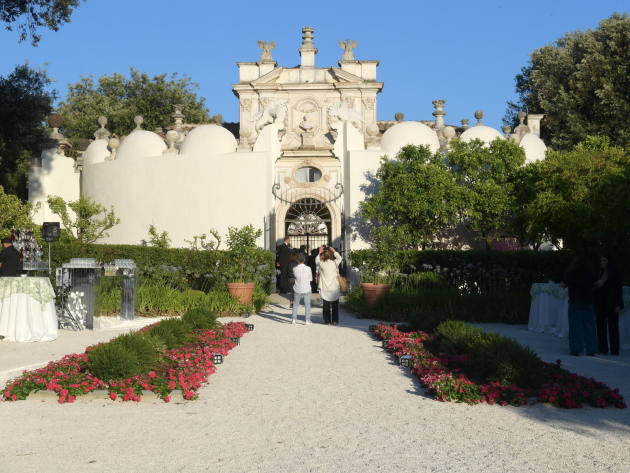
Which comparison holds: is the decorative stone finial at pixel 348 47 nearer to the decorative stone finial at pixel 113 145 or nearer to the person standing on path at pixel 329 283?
the decorative stone finial at pixel 113 145

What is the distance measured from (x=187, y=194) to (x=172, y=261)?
7.58 meters

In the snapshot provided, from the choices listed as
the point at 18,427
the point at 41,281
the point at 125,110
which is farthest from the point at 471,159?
the point at 125,110

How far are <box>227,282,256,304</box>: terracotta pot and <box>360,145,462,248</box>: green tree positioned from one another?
7945 millimetres

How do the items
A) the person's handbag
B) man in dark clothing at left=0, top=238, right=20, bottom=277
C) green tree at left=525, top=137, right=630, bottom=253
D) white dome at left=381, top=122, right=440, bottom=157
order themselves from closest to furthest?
man in dark clothing at left=0, top=238, right=20, bottom=277 < the person's handbag < green tree at left=525, top=137, right=630, bottom=253 < white dome at left=381, top=122, right=440, bottom=157

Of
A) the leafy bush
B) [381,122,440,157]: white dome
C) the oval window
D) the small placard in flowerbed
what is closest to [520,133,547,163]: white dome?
[381,122,440,157]: white dome

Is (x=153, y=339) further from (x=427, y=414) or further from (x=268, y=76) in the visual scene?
(x=268, y=76)

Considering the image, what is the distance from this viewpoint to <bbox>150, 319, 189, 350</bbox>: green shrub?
930cm

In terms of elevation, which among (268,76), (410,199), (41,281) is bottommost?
(41,281)

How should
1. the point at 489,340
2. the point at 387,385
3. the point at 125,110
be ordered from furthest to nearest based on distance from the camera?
the point at 125,110, the point at 489,340, the point at 387,385

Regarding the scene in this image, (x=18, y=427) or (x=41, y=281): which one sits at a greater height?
(x=41, y=281)

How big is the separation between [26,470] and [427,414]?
332 cm

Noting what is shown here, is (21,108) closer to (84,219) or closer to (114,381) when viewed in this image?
(84,219)

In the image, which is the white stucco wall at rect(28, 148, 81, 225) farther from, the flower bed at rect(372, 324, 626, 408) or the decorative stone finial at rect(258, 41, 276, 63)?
the flower bed at rect(372, 324, 626, 408)

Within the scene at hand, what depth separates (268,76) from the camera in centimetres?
2869
